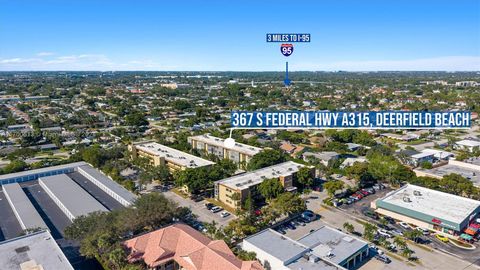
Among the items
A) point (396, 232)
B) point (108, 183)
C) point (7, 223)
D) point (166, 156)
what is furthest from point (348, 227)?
point (7, 223)

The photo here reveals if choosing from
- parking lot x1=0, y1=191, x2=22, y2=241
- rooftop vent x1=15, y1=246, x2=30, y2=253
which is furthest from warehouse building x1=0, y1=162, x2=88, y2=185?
rooftop vent x1=15, y1=246, x2=30, y2=253

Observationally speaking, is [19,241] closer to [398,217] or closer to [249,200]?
[249,200]

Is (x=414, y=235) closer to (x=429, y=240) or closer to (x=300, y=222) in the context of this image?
(x=429, y=240)

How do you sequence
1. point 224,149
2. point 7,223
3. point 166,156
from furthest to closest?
point 224,149 < point 166,156 < point 7,223

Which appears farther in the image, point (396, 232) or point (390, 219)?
point (390, 219)

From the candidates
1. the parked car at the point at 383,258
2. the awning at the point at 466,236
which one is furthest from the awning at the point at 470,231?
the parked car at the point at 383,258

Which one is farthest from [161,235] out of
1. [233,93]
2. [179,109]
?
[233,93]

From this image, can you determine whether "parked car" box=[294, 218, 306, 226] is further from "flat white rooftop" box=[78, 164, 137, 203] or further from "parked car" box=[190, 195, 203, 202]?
"flat white rooftop" box=[78, 164, 137, 203]
